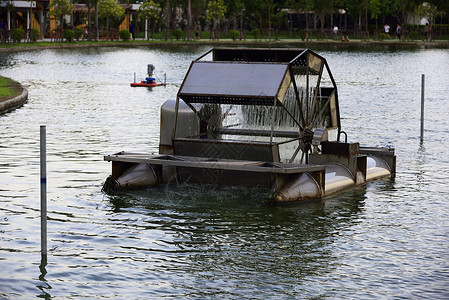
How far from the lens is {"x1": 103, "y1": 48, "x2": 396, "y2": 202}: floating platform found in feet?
48.1

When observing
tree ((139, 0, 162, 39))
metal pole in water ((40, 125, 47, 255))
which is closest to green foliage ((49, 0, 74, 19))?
tree ((139, 0, 162, 39))

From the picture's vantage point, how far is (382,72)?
51.8 m

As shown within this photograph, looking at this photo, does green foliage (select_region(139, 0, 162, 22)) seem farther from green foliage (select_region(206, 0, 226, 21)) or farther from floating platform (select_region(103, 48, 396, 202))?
floating platform (select_region(103, 48, 396, 202))

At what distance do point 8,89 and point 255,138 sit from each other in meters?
17.9

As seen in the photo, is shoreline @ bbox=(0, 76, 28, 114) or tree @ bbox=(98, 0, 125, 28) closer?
shoreline @ bbox=(0, 76, 28, 114)

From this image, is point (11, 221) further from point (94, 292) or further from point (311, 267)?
point (311, 267)

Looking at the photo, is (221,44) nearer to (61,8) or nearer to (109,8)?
(61,8)

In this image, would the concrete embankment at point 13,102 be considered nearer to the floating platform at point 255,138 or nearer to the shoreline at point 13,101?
the shoreline at point 13,101

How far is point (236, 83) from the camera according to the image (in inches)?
639

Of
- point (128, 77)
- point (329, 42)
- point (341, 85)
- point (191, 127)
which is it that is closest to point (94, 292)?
point (191, 127)

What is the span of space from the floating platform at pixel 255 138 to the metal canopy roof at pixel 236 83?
2 cm

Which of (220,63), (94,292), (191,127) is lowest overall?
(94,292)

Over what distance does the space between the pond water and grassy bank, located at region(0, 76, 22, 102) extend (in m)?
6.97

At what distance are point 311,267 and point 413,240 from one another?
2.12 m
